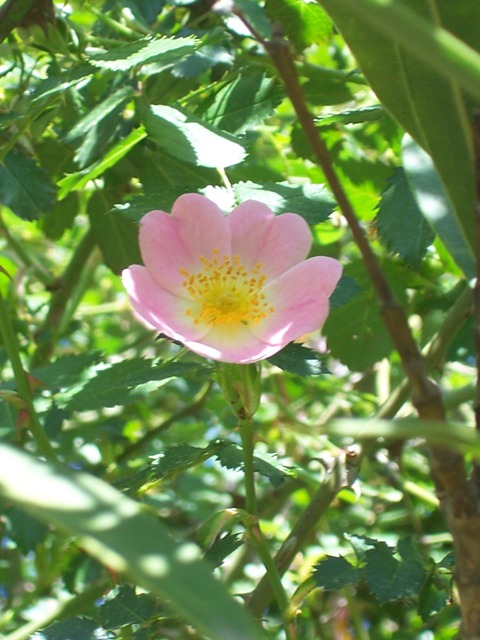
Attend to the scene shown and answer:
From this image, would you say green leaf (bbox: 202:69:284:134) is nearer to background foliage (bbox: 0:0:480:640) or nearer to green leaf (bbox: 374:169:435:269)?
background foliage (bbox: 0:0:480:640)

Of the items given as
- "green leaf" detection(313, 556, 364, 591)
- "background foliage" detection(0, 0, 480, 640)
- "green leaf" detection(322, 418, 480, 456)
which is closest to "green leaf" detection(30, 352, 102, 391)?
"background foliage" detection(0, 0, 480, 640)

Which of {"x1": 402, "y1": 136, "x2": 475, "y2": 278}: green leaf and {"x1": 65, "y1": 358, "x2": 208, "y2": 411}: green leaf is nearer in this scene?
{"x1": 402, "y1": 136, "x2": 475, "y2": 278}: green leaf

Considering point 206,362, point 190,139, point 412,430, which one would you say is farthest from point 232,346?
point 412,430

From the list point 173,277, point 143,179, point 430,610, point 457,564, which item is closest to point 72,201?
point 143,179

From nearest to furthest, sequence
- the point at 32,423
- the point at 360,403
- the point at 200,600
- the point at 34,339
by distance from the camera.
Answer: the point at 200,600, the point at 32,423, the point at 34,339, the point at 360,403

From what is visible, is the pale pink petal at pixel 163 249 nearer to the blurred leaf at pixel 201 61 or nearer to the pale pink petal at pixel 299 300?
the pale pink petal at pixel 299 300

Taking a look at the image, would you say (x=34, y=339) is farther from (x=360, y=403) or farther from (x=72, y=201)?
(x=360, y=403)
